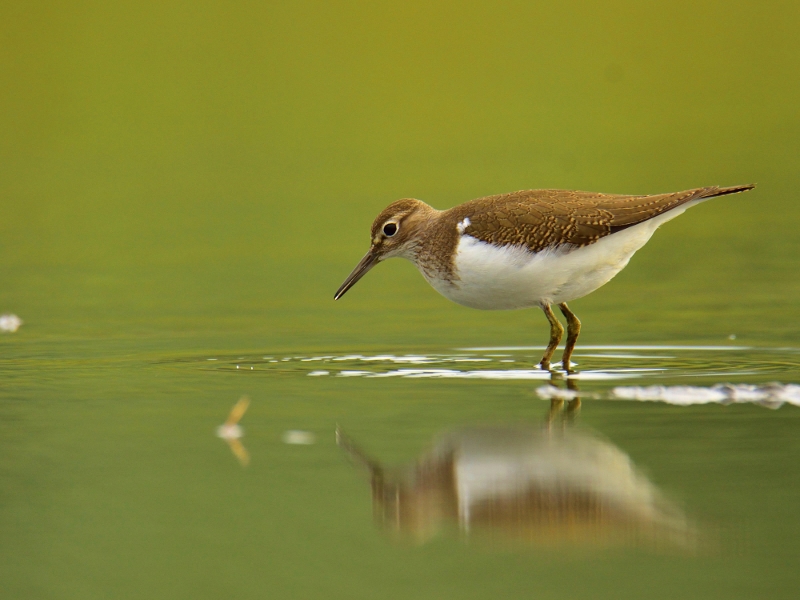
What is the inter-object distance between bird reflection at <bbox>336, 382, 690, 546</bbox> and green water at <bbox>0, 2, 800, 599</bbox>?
0.9 inches

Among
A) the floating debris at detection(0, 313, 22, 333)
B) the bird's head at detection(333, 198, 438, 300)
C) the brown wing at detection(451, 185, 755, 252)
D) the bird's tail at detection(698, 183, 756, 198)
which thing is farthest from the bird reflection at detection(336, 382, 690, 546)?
the floating debris at detection(0, 313, 22, 333)

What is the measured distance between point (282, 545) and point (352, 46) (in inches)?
1239

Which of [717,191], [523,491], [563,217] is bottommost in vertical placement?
[523,491]

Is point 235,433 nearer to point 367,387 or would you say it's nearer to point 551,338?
point 367,387

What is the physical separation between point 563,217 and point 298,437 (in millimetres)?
3507

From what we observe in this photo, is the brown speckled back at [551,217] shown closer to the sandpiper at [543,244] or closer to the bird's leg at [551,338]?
the sandpiper at [543,244]

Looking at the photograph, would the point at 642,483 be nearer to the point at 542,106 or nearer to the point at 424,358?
the point at 424,358

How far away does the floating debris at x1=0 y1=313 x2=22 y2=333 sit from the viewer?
11958 mm

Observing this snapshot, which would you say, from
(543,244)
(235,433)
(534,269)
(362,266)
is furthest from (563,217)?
(235,433)

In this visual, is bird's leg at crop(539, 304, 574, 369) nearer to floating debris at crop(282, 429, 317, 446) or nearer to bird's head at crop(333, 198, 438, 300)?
bird's head at crop(333, 198, 438, 300)

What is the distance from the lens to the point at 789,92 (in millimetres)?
35250

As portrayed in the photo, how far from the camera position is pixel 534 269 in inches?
397

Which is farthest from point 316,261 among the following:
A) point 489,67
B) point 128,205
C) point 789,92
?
point 789,92

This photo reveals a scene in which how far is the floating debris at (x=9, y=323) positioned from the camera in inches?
471
